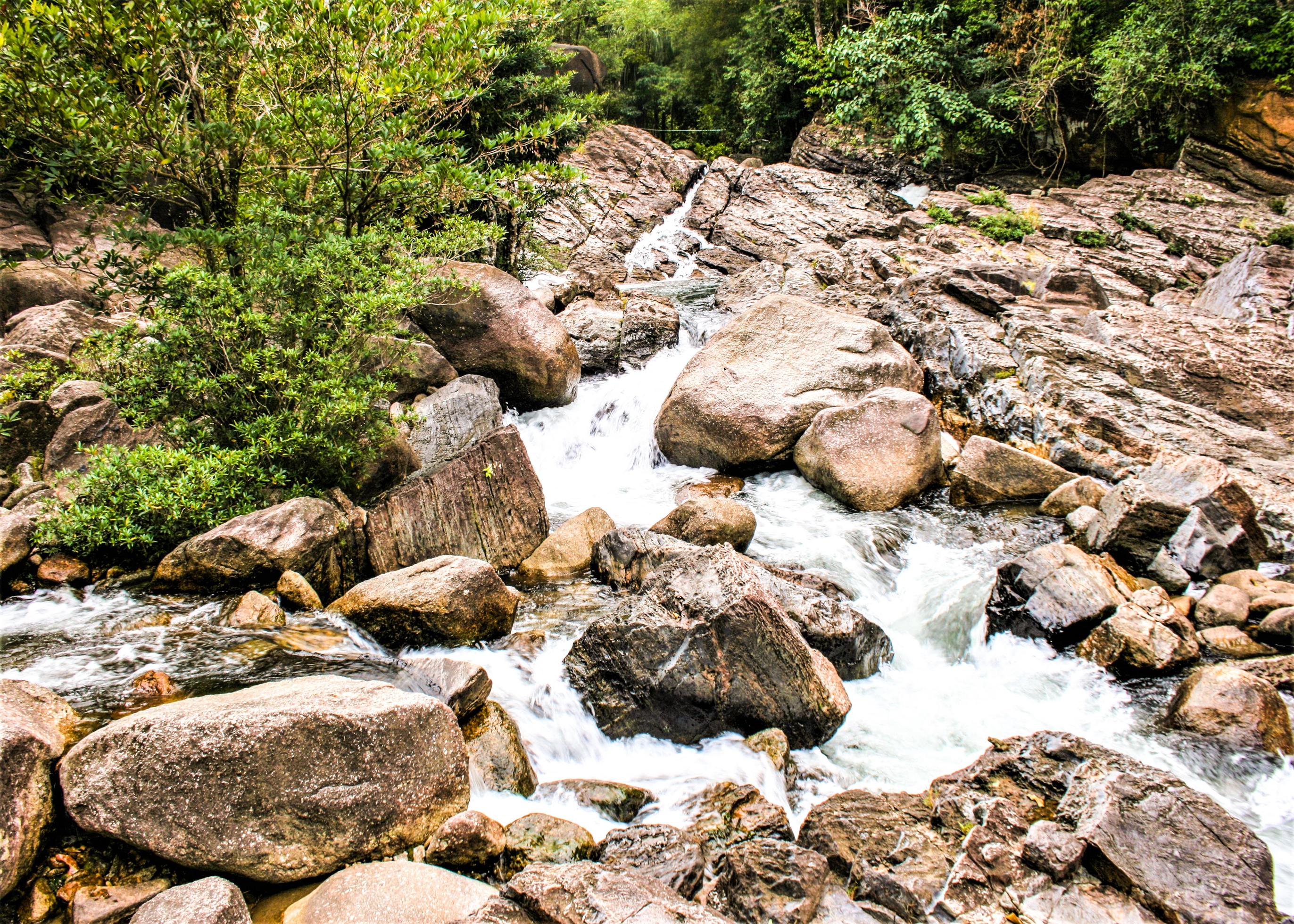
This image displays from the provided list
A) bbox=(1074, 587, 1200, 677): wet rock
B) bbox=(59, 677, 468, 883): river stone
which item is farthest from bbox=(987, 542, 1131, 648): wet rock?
bbox=(59, 677, 468, 883): river stone

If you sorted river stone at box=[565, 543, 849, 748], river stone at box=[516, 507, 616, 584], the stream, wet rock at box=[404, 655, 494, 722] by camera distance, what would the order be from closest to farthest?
the stream < wet rock at box=[404, 655, 494, 722] < river stone at box=[565, 543, 849, 748] < river stone at box=[516, 507, 616, 584]

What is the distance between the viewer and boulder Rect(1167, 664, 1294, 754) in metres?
4.52

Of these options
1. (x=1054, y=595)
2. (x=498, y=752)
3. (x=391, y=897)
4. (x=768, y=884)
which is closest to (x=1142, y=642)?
(x=1054, y=595)

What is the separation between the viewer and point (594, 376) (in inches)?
483

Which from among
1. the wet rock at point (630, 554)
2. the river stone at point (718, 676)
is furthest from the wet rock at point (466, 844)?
the wet rock at point (630, 554)

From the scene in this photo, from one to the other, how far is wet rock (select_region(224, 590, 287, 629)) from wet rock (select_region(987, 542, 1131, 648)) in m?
6.45

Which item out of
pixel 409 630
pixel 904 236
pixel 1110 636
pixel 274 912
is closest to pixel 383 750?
pixel 274 912

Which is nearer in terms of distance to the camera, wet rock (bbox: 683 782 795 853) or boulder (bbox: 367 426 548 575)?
wet rock (bbox: 683 782 795 853)

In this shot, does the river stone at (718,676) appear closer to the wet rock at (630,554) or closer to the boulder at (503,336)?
the wet rock at (630,554)

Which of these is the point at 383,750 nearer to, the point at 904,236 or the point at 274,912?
the point at 274,912

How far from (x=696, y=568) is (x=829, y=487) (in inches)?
168

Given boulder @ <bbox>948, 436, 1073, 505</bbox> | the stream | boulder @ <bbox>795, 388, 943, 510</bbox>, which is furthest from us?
boulder @ <bbox>948, 436, 1073, 505</bbox>

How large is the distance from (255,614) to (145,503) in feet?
5.20

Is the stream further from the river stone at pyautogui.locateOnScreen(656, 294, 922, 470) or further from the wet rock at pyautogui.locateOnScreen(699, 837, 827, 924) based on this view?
the river stone at pyautogui.locateOnScreen(656, 294, 922, 470)
